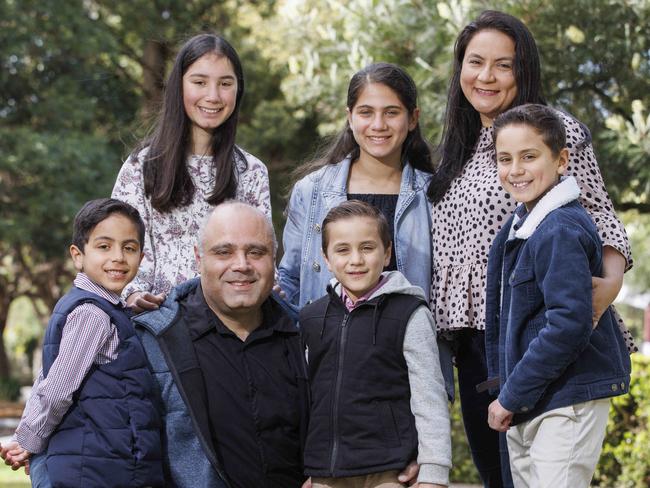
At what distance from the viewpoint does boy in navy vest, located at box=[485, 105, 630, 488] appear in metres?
3.36

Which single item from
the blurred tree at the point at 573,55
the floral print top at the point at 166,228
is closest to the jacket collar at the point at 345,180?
the floral print top at the point at 166,228

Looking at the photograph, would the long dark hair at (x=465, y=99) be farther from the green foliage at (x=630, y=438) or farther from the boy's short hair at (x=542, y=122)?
the green foliage at (x=630, y=438)

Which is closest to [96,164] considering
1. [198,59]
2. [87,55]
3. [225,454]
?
[87,55]

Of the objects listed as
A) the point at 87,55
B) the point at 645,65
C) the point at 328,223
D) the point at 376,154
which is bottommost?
the point at 328,223

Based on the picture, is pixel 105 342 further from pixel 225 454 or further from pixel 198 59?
pixel 198 59

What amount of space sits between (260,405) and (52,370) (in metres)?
0.78

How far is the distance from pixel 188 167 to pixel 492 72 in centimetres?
139

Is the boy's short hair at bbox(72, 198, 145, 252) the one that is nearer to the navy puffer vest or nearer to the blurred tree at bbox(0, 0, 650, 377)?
the navy puffer vest

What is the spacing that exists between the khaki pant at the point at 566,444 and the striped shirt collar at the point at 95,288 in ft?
5.20

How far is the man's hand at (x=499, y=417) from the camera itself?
11.5ft

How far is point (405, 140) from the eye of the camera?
4.57m

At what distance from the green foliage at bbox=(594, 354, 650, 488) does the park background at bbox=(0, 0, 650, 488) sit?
2cm

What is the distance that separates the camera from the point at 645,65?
816cm

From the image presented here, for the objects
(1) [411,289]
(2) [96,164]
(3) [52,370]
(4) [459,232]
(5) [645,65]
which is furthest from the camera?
(2) [96,164]
